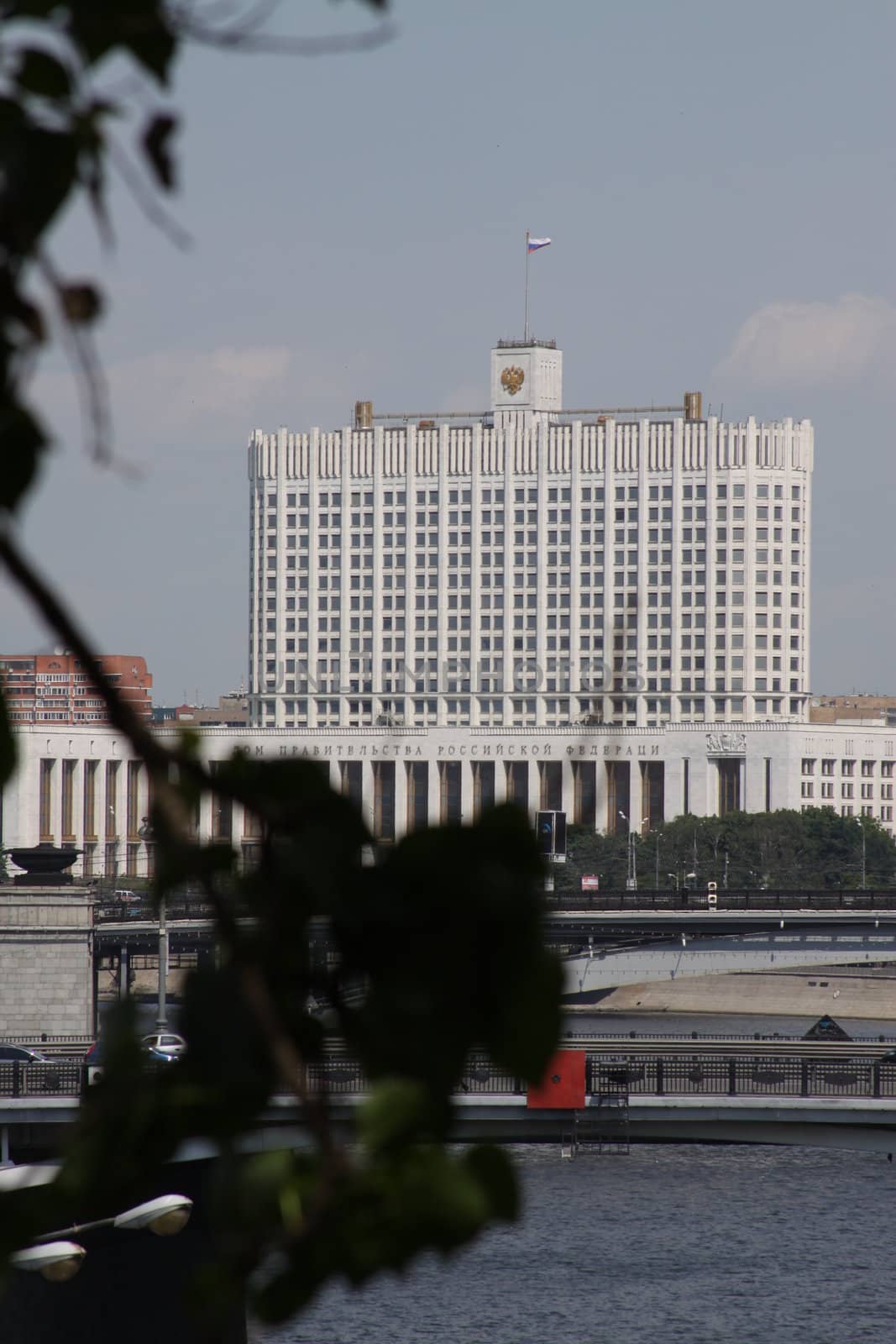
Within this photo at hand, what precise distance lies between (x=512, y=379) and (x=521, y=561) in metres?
13.3

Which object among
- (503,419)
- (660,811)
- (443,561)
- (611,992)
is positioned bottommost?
(611,992)

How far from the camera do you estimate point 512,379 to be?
153 meters

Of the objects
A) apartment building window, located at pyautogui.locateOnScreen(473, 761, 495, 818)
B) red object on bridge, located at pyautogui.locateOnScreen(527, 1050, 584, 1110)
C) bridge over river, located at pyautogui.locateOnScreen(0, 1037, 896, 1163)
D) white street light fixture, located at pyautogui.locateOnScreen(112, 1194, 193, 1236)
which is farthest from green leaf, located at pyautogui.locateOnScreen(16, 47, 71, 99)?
apartment building window, located at pyautogui.locateOnScreen(473, 761, 495, 818)

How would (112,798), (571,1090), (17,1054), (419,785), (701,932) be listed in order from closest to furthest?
(571,1090) → (17,1054) → (701,932) → (112,798) → (419,785)

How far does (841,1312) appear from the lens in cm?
3503

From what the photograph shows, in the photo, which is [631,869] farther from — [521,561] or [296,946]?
[296,946]

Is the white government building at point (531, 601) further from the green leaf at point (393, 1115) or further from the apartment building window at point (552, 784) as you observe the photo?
the green leaf at point (393, 1115)

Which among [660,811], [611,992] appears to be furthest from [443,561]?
[611,992]

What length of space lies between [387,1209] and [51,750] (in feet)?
444

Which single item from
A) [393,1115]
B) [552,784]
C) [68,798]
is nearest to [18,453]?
[393,1115]

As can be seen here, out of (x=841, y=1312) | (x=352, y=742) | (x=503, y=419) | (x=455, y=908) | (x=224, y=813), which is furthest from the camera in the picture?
(x=503, y=419)

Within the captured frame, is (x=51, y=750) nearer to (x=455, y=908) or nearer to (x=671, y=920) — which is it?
(x=671, y=920)

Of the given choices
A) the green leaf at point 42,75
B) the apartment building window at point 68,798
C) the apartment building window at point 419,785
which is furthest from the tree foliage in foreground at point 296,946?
the apartment building window at point 419,785

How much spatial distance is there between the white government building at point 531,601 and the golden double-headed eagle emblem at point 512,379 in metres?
0.17
